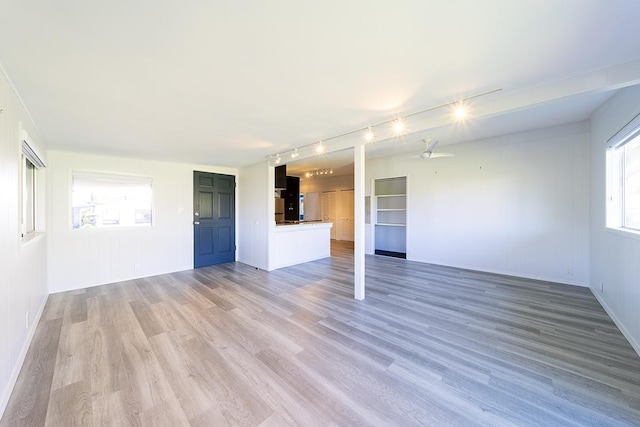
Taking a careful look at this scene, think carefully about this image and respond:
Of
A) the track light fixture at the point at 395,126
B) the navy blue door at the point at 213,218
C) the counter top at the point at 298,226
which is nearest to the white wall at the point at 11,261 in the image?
the navy blue door at the point at 213,218

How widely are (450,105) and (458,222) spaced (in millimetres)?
3334

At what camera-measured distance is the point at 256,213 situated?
5555 mm

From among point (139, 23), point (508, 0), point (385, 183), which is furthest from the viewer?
point (385, 183)

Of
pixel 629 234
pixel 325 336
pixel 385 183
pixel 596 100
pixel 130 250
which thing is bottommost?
pixel 325 336

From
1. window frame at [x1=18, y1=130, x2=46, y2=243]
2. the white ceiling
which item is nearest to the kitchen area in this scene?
the white ceiling

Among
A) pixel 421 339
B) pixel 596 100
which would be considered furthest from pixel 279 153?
pixel 596 100

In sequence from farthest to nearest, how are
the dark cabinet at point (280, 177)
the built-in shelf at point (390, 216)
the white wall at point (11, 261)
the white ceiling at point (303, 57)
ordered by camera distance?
the built-in shelf at point (390, 216) < the dark cabinet at point (280, 177) < the white wall at point (11, 261) < the white ceiling at point (303, 57)

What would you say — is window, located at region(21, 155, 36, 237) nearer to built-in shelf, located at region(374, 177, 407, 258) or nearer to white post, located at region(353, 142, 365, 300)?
white post, located at region(353, 142, 365, 300)

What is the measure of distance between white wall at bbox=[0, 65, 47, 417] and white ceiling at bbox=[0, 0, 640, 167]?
27 cm

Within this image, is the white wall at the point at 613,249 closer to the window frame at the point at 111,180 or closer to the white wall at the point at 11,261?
the white wall at the point at 11,261

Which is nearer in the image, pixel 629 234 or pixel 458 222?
pixel 629 234

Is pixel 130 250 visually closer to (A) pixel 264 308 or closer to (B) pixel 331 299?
(A) pixel 264 308

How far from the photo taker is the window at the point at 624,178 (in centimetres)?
245

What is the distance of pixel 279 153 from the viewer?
4609mm
